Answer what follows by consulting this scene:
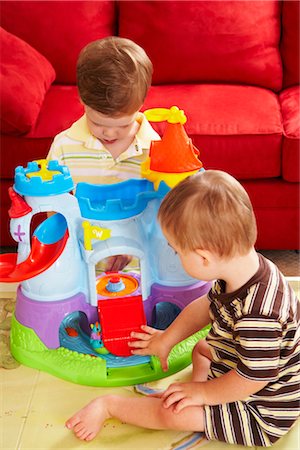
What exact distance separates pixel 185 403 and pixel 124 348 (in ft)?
0.91

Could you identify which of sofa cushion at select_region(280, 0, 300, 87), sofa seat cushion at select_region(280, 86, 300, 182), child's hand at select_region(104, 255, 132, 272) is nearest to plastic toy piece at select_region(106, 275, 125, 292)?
child's hand at select_region(104, 255, 132, 272)

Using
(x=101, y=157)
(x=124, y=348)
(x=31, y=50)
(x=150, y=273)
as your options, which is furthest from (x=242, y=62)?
(x=124, y=348)

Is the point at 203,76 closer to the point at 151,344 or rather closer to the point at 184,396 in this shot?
the point at 151,344

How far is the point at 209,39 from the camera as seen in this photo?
2.30 meters

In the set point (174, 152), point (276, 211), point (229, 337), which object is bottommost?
point (276, 211)

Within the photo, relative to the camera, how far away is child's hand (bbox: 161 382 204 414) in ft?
4.02

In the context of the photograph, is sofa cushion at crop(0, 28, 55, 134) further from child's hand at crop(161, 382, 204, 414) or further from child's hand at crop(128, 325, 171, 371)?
child's hand at crop(161, 382, 204, 414)

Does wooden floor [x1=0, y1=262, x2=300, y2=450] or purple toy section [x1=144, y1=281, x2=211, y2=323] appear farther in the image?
purple toy section [x1=144, y1=281, x2=211, y2=323]

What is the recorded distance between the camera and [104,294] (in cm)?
151

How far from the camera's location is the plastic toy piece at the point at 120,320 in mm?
1463

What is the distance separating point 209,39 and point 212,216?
4.46 feet

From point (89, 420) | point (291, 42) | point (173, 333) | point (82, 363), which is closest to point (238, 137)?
point (291, 42)

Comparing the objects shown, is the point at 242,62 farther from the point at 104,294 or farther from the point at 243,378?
the point at 243,378

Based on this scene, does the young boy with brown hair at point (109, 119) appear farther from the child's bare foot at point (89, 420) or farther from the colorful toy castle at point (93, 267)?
the child's bare foot at point (89, 420)
